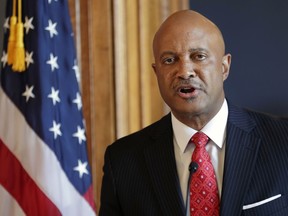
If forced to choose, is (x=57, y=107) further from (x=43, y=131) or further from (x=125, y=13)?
(x=125, y=13)

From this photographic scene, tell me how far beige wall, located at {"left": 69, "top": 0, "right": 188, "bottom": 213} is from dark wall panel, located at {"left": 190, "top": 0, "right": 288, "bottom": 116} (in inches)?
16.5

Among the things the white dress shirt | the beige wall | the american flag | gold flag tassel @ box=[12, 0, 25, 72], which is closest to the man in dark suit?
the white dress shirt

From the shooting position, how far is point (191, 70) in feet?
4.70

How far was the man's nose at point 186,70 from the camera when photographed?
142cm

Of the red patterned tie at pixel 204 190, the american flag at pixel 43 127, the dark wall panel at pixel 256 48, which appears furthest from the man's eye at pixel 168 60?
the dark wall panel at pixel 256 48

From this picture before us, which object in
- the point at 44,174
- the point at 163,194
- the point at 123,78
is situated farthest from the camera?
the point at 123,78

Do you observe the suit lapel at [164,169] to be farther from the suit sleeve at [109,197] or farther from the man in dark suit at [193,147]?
the suit sleeve at [109,197]

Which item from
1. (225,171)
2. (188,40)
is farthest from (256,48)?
(225,171)

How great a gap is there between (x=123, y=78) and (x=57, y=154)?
63cm

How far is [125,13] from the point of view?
2.53m

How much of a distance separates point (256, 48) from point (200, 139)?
4.12 ft

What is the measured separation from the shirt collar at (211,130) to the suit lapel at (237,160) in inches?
0.9

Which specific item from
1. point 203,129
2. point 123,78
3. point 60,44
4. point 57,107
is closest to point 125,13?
point 123,78

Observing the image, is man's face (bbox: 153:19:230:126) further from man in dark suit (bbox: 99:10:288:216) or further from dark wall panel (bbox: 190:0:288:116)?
dark wall panel (bbox: 190:0:288:116)
